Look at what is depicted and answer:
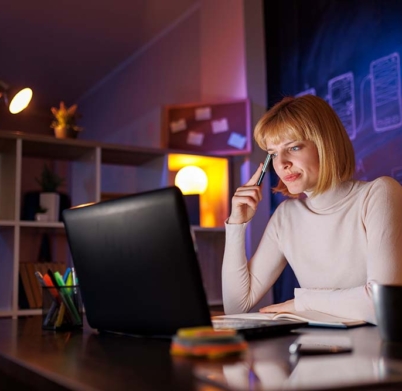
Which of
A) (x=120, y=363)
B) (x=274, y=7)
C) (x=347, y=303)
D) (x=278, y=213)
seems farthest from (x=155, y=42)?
(x=120, y=363)

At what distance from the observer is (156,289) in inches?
36.1

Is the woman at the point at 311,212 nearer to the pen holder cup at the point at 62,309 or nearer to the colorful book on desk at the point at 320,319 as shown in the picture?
the colorful book on desk at the point at 320,319

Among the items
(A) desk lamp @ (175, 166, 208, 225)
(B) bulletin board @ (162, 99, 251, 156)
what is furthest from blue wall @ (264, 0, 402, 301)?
(A) desk lamp @ (175, 166, 208, 225)

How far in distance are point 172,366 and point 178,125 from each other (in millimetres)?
3002

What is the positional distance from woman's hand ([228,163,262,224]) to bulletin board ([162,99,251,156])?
177 centimetres

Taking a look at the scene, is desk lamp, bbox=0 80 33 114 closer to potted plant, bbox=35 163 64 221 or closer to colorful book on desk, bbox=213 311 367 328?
potted plant, bbox=35 163 64 221

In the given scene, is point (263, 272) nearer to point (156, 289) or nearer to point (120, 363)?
point (156, 289)

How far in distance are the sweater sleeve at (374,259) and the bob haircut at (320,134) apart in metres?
0.12

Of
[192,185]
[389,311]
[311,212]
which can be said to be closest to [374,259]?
[311,212]

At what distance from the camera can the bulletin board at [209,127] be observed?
11.5ft

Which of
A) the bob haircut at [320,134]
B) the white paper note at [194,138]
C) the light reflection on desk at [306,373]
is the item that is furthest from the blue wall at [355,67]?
the light reflection on desk at [306,373]

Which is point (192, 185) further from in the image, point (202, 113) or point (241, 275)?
point (241, 275)

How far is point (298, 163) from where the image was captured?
1.63 m

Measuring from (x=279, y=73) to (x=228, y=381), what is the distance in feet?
9.81
